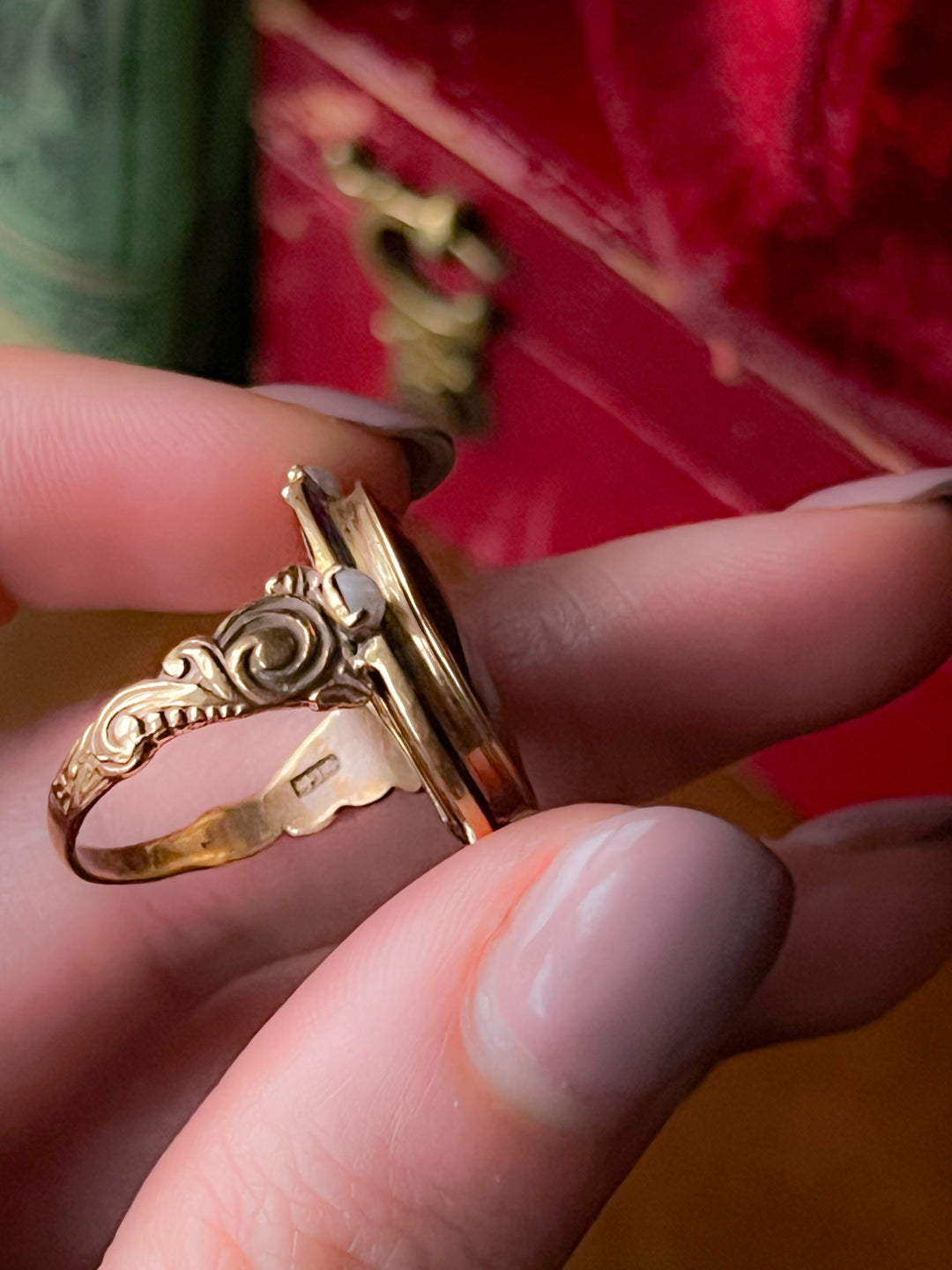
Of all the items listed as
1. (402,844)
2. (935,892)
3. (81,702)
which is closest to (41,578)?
(81,702)

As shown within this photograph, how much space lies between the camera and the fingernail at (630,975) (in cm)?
32

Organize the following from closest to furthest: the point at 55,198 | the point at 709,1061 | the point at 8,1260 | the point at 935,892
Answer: the point at 709,1061, the point at 8,1260, the point at 935,892, the point at 55,198

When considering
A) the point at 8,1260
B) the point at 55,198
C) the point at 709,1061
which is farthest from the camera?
the point at 55,198

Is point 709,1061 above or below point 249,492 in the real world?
below

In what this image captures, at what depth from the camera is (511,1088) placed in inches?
12.8

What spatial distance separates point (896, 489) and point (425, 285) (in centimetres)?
31

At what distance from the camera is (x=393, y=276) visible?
700mm

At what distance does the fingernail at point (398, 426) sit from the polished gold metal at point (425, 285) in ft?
0.23

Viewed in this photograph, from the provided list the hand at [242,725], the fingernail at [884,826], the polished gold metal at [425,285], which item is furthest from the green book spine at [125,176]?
the fingernail at [884,826]

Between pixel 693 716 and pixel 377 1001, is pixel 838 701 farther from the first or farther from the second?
pixel 377 1001

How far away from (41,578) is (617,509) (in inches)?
13.7

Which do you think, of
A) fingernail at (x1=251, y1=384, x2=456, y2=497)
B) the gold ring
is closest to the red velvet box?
fingernail at (x1=251, y1=384, x2=456, y2=497)

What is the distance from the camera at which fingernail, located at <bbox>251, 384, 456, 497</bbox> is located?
1.81 ft

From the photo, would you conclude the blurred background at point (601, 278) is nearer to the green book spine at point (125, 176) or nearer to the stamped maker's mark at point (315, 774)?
the green book spine at point (125, 176)
